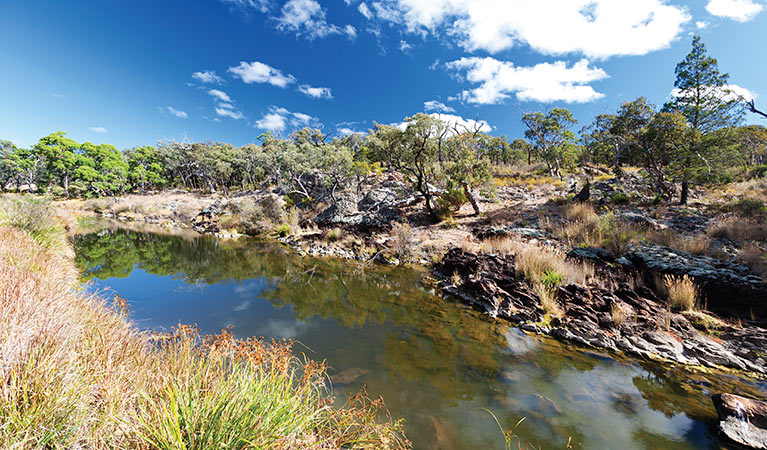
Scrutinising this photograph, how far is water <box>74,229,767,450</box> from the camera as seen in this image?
361 cm

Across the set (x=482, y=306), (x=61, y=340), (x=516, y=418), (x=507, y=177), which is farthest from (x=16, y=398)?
(x=507, y=177)

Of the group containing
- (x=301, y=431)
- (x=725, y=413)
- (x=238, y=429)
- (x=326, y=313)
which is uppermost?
(x=238, y=429)

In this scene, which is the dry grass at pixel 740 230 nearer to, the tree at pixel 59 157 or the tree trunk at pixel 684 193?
the tree trunk at pixel 684 193

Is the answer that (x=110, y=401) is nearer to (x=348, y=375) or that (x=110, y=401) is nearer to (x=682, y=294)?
(x=348, y=375)

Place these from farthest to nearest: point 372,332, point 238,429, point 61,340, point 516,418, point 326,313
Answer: point 326,313 → point 372,332 → point 516,418 → point 61,340 → point 238,429

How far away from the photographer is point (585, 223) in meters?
12.2

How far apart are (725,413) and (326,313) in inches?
291

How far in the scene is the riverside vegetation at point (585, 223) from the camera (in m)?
6.10

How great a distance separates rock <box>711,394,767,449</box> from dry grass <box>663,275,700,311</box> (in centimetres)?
343

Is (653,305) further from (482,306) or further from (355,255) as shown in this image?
(355,255)

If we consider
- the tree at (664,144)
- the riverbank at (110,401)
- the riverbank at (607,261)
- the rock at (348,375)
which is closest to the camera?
the riverbank at (110,401)

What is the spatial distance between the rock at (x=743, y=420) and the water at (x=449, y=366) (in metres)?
0.19

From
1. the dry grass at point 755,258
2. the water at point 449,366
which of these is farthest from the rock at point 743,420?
the dry grass at point 755,258

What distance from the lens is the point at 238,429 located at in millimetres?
2141
